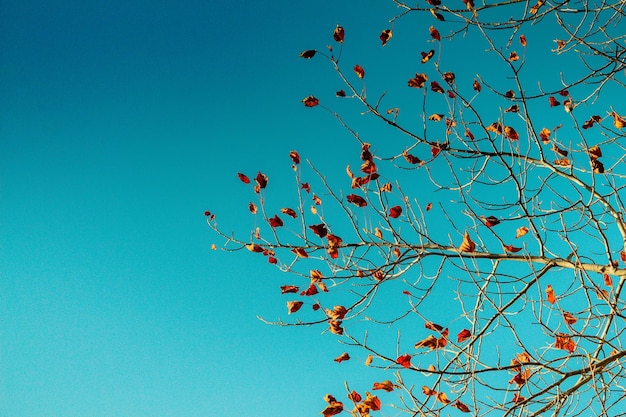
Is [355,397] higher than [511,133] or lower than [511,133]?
lower

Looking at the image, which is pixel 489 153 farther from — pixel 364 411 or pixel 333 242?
pixel 364 411

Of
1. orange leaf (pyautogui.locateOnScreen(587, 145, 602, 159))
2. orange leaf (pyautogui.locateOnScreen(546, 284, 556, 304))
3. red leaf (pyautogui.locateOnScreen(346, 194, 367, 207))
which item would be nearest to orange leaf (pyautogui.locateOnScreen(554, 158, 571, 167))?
orange leaf (pyautogui.locateOnScreen(587, 145, 602, 159))

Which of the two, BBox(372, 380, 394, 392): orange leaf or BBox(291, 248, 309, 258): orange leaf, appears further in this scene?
BBox(291, 248, 309, 258): orange leaf

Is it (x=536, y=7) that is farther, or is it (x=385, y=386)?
(x=536, y=7)

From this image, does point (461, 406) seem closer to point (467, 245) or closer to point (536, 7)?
point (467, 245)

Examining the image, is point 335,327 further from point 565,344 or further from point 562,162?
point 562,162

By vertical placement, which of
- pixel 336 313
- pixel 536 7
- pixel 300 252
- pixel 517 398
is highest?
pixel 536 7

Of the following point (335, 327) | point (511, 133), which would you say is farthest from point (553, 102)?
point (335, 327)

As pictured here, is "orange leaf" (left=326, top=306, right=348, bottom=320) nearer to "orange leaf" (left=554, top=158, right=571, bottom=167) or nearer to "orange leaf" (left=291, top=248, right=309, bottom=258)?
"orange leaf" (left=291, top=248, right=309, bottom=258)

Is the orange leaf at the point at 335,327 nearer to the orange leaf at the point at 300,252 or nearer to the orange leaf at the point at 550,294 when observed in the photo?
the orange leaf at the point at 300,252

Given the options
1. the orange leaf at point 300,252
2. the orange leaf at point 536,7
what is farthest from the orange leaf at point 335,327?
the orange leaf at point 536,7

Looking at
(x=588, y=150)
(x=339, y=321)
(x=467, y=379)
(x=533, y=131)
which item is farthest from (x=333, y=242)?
(x=588, y=150)

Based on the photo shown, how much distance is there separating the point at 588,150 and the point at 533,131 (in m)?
0.40

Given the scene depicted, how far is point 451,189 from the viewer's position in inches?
165
